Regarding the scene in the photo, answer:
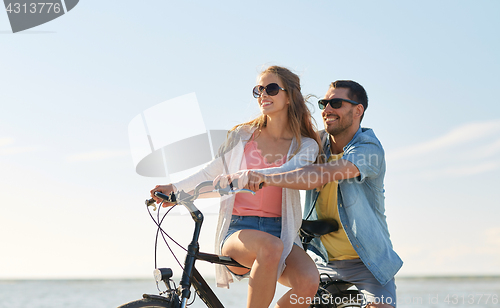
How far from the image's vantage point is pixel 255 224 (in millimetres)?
3225

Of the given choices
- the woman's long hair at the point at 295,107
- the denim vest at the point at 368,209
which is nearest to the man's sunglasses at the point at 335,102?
the woman's long hair at the point at 295,107

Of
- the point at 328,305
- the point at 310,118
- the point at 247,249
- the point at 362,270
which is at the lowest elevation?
the point at 328,305

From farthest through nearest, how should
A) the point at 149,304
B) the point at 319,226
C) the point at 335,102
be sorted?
the point at 335,102 → the point at 319,226 → the point at 149,304

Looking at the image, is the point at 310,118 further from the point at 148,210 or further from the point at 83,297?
the point at 83,297

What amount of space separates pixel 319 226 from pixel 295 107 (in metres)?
0.93

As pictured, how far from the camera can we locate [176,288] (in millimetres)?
2699

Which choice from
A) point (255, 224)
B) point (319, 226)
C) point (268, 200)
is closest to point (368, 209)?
point (319, 226)

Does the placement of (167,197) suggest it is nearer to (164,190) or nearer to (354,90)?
(164,190)

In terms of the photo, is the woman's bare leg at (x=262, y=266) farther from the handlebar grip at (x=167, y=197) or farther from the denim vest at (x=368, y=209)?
the denim vest at (x=368, y=209)

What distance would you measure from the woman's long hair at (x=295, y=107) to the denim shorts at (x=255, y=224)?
71 centimetres

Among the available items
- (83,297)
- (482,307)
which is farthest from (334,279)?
(83,297)

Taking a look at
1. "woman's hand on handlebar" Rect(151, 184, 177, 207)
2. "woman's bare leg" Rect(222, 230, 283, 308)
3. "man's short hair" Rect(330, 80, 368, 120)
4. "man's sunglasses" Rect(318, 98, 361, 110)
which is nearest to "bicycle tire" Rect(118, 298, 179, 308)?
"woman's bare leg" Rect(222, 230, 283, 308)

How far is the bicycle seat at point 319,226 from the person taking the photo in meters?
3.48

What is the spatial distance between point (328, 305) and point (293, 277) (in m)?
0.72
